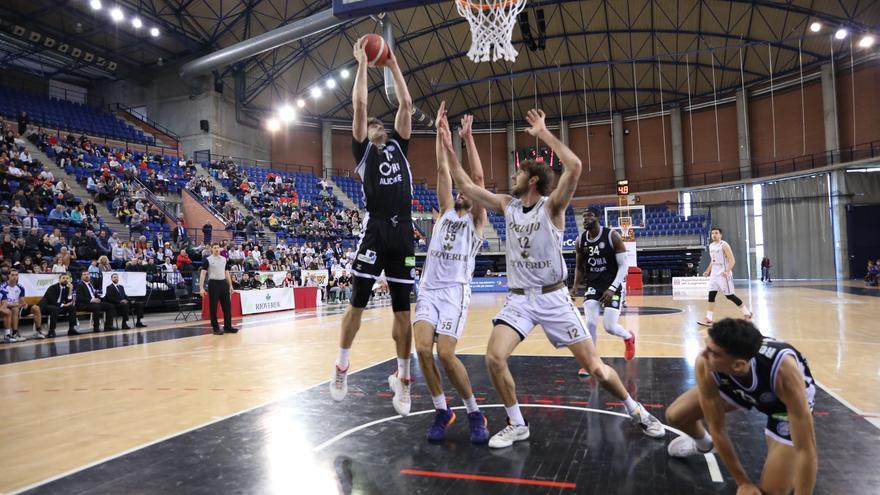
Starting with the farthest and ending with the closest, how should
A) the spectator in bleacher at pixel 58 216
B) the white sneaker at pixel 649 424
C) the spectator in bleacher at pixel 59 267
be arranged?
the spectator in bleacher at pixel 58 216, the spectator in bleacher at pixel 59 267, the white sneaker at pixel 649 424

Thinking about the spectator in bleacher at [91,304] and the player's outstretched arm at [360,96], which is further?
the spectator in bleacher at [91,304]

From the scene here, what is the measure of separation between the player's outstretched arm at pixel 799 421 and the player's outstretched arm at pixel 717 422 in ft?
0.94

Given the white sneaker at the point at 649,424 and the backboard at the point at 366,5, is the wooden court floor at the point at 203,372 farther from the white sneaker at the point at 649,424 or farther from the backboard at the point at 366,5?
the backboard at the point at 366,5

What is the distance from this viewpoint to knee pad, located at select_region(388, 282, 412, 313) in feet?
14.1

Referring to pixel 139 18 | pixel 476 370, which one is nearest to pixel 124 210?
pixel 139 18

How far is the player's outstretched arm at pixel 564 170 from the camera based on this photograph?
11.6 ft

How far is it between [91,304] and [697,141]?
32.7 m

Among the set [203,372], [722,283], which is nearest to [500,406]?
[203,372]

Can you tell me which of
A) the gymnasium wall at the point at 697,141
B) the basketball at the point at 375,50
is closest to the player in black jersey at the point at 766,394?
the basketball at the point at 375,50

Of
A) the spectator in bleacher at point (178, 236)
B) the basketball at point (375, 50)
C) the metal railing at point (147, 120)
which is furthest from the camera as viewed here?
the metal railing at point (147, 120)

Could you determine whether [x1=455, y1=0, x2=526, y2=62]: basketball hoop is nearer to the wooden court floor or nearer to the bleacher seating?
the wooden court floor

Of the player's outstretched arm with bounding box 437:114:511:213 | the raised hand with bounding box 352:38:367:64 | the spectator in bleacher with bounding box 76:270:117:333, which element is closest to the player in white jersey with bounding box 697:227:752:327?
the player's outstretched arm with bounding box 437:114:511:213

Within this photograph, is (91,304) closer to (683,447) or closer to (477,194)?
(477,194)

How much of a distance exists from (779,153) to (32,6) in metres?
38.3
